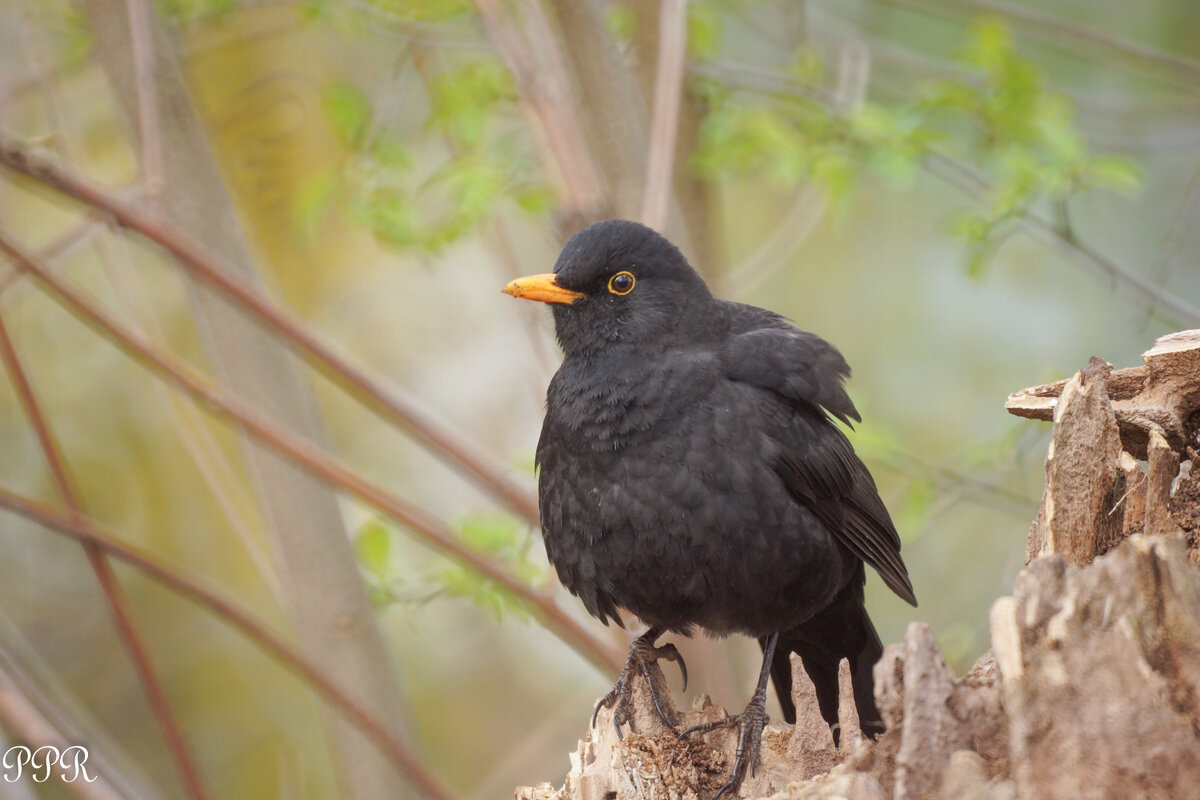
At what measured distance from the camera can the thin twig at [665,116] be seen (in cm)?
344

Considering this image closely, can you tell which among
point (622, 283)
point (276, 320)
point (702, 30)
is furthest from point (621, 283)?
point (702, 30)

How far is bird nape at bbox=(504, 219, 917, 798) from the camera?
2.88m

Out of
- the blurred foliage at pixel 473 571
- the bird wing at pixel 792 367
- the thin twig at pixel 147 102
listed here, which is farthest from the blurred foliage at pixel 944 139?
the thin twig at pixel 147 102

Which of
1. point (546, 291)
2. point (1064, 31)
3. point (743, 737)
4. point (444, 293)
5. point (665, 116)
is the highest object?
point (444, 293)

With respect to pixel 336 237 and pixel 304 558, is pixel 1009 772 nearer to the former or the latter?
pixel 304 558

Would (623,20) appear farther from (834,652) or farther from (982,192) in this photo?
(834,652)

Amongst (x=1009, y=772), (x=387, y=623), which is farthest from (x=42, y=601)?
(x=1009, y=772)

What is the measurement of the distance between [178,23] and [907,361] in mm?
4452

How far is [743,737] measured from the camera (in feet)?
9.10

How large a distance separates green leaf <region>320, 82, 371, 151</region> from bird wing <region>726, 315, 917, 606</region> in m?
2.09

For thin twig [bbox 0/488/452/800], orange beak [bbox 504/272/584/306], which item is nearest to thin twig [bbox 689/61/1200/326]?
orange beak [bbox 504/272/584/306]

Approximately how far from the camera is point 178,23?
4680 millimetres

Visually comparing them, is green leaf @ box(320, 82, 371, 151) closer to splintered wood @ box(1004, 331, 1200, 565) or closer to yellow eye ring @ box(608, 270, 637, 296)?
yellow eye ring @ box(608, 270, 637, 296)

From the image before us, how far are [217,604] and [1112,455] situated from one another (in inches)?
92.3
